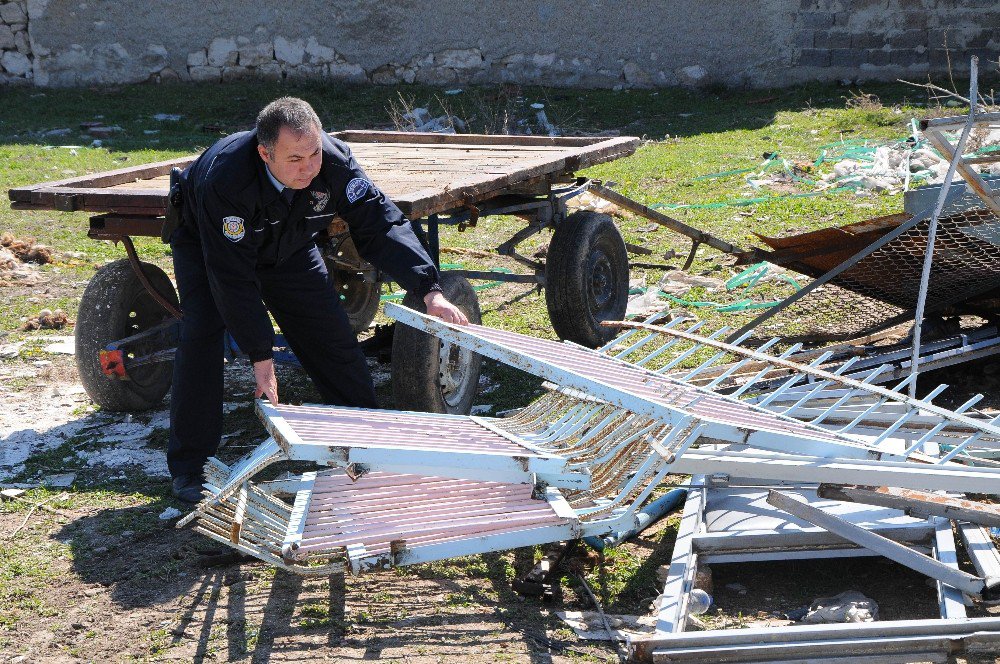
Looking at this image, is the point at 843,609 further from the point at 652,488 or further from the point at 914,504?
the point at 652,488

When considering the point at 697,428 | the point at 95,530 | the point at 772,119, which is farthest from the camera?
the point at 772,119

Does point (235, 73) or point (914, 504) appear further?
point (235, 73)

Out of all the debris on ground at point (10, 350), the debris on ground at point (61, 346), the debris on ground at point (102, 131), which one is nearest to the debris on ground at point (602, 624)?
the debris on ground at point (61, 346)

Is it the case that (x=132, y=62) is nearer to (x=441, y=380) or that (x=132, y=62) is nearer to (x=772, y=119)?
(x=772, y=119)

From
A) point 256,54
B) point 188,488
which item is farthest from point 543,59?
point 188,488

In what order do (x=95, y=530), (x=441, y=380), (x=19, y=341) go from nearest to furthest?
(x=95, y=530) < (x=441, y=380) < (x=19, y=341)

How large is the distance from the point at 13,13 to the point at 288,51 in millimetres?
3866

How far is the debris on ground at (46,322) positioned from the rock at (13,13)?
9665 mm

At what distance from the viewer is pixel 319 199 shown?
13.4 feet

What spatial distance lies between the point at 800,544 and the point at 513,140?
3.99m

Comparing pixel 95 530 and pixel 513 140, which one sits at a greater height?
pixel 513 140

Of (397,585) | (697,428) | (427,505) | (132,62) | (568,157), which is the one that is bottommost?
(397,585)

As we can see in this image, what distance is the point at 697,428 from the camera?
3.20 m

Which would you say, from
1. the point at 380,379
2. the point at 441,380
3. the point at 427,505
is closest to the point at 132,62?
the point at 380,379
